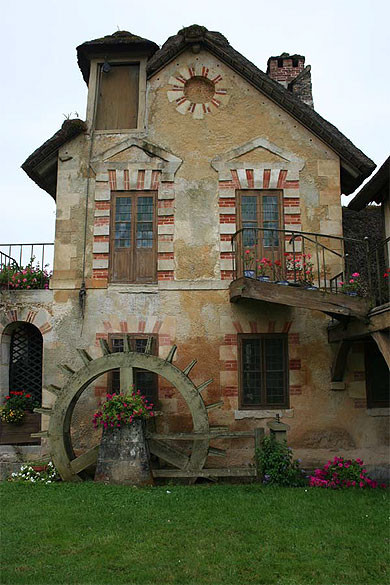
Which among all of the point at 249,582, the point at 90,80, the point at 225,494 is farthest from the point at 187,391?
the point at 90,80

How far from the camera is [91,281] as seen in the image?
34.4ft

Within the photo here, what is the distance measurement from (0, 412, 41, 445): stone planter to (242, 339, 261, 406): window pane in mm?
3883

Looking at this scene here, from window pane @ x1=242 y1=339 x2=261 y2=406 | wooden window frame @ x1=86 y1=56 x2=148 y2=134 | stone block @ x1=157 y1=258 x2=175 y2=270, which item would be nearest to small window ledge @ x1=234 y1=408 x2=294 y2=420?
window pane @ x1=242 y1=339 x2=261 y2=406

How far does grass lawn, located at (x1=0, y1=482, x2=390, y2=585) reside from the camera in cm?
525

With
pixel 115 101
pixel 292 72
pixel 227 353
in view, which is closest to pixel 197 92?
pixel 115 101

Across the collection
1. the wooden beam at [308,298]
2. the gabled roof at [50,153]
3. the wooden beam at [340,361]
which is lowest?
the wooden beam at [340,361]

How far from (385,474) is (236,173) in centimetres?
622

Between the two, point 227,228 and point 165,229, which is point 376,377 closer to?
point 227,228

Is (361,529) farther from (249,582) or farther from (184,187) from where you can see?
(184,187)

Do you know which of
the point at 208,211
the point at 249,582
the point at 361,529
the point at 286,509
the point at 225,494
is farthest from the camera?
the point at 208,211

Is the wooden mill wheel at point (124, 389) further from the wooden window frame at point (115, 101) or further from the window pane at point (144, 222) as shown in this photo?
the wooden window frame at point (115, 101)

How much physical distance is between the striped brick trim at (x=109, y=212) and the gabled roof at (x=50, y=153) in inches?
40.9

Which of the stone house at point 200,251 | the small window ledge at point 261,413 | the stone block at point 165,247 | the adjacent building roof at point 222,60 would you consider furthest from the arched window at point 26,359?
the small window ledge at point 261,413

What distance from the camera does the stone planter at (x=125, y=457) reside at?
28.6 feet
